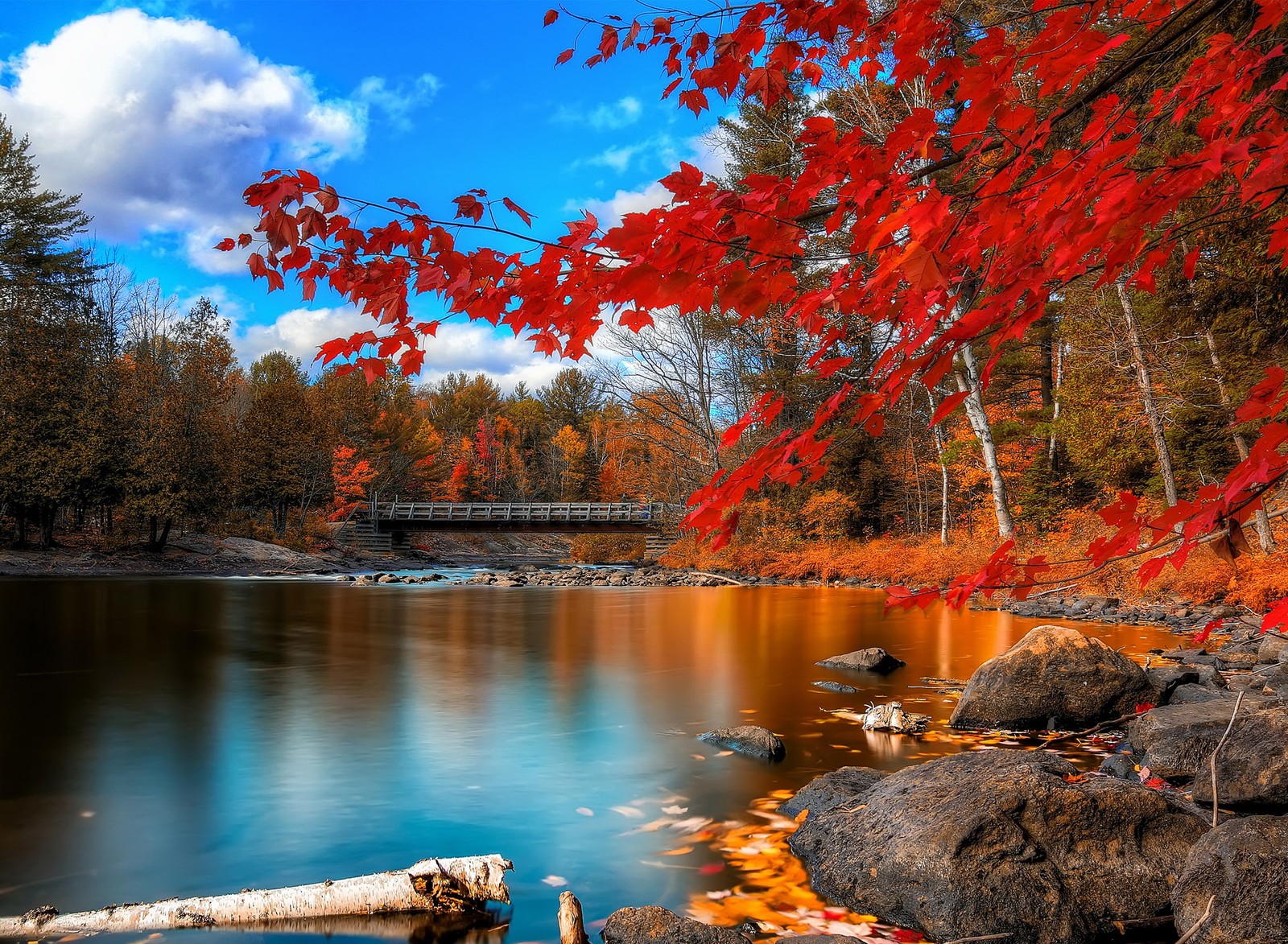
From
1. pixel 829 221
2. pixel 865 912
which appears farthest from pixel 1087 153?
pixel 865 912

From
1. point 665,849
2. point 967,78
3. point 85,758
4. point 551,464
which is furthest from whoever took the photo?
point 551,464

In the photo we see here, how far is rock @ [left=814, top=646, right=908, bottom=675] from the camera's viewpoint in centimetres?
991

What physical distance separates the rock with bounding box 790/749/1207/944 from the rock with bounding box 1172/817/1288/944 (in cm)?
30

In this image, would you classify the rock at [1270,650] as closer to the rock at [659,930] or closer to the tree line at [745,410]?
the tree line at [745,410]

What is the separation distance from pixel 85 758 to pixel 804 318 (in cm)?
723

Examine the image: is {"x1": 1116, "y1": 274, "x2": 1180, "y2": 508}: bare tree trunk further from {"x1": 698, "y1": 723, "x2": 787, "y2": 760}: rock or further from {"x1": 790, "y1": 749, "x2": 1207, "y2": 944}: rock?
{"x1": 790, "y1": 749, "x2": 1207, "y2": 944}: rock

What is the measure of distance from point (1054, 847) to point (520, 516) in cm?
4202

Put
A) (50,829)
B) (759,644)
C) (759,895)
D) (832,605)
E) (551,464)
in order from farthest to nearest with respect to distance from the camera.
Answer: (551,464) < (832,605) < (759,644) < (50,829) < (759,895)

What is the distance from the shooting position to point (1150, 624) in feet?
44.2

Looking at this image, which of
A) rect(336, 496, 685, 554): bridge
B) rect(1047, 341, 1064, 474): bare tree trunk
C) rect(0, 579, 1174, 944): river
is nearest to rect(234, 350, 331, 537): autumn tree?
rect(336, 496, 685, 554): bridge

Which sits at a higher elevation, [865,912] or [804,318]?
[804,318]

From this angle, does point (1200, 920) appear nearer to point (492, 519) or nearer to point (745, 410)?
point (745, 410)

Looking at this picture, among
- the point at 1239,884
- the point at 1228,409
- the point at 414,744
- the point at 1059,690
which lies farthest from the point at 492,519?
the point at 1239,884

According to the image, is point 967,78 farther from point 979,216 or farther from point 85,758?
point 85,758
